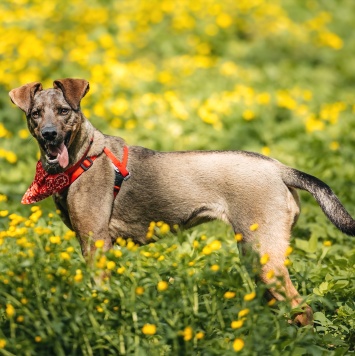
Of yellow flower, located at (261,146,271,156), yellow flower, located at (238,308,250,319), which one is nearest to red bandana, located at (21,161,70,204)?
yellow flower, located at (238,308,250,319)

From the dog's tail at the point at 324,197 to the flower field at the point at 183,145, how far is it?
35cm

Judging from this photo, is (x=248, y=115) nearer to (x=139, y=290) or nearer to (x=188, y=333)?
(x=139, y=290)

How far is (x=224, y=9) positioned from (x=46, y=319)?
10.1 metres

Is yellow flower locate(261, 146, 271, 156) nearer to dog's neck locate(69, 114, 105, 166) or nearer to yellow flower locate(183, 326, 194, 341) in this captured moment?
dog's neck locate(69, 114, 105, 166)

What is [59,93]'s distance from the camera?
188 inches

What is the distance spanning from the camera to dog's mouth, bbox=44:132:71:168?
183 inches

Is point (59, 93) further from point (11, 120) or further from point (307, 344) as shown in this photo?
point (11, 120)

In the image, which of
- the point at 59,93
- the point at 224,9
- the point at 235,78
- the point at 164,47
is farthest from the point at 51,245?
the point at 224,9

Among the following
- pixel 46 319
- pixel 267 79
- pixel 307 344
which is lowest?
pixel 267 79

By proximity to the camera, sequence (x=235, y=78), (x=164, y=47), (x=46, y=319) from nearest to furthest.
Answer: (x=46, y=319), (x=235, y=78), (x=164, y=47)

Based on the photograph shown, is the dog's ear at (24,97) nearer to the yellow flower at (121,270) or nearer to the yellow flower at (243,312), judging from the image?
the yellow flower at (121,270)

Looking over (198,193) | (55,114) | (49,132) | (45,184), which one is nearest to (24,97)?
(55,114)

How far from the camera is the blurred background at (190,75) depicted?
309 inches

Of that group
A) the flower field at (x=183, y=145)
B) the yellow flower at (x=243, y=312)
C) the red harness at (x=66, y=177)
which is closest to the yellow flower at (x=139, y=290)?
the flower field at (x=183, y=145)
